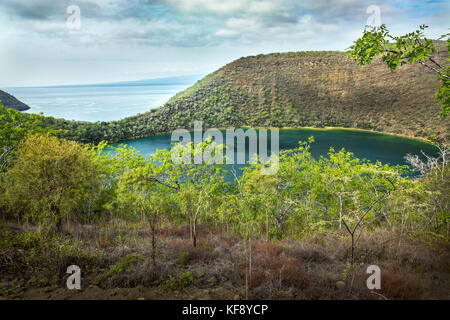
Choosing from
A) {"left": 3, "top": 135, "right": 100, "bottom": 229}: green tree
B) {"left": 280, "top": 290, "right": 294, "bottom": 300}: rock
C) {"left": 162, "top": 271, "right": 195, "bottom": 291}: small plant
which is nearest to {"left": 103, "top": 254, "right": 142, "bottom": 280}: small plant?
{"left": 162, "top": 271, "right": 195, "bottom": 291}: small plant

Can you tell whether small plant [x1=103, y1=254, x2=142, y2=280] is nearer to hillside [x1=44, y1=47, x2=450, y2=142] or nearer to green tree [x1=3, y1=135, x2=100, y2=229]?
green tree [x1=3, y1=135, x2=100, y2=229]

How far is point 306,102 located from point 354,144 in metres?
37.5

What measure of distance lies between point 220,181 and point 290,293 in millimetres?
10802

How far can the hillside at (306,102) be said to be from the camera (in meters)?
72.1

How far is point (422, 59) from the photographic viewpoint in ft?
16.2

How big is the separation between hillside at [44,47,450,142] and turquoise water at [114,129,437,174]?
5.60m

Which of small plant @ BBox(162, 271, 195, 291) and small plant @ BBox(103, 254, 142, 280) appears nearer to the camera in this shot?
small plant @ BBox(162, 271, 195, 291)

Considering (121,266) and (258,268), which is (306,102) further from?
(121,266)

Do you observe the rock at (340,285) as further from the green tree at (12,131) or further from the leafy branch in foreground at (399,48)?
the green tree at (12,131)

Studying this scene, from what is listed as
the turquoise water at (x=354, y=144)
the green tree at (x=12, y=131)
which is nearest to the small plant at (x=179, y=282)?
the green tree at (x=12, y=131)

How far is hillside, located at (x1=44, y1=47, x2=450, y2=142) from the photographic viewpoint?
72062 mm

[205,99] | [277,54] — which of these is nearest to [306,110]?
[205,99]

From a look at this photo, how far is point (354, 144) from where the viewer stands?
205 ft

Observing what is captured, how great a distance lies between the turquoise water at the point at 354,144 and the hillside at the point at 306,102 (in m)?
5.60
